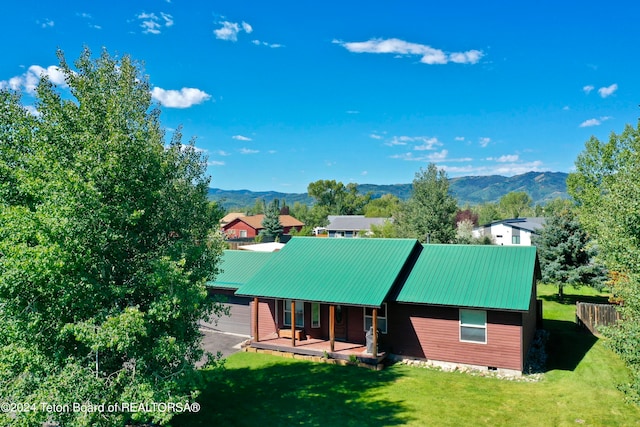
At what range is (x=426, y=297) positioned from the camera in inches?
669

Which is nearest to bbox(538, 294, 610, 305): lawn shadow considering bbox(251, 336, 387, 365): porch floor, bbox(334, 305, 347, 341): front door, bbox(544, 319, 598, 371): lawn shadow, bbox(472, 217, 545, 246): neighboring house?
bbox(544, 319, 598, 371): lawn shadow

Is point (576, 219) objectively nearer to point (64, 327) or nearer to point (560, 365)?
point (560, 365)

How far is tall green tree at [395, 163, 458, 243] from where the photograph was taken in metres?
38.5

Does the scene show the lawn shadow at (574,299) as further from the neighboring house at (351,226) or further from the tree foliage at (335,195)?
the tree foliage at (335,195)

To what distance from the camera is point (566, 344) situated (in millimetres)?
19656

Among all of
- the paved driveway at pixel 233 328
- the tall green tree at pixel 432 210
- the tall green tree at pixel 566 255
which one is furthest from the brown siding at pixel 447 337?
the tall green tree at pixel 432 210

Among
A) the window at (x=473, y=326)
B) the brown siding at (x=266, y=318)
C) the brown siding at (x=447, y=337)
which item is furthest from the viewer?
the brown siding at (x=266, y=318)

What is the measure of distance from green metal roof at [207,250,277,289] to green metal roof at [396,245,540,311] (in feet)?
26.3

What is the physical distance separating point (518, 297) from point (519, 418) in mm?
4728

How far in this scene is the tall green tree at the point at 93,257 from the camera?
812 centimetres

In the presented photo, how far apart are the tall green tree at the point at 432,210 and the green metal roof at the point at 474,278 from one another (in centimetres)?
1887

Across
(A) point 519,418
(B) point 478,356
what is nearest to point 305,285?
(B) point 478,356

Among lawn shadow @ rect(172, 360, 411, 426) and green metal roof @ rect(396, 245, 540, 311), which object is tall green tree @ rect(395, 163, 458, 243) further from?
lawn shadow @ rect(172, 360, 411, 426)

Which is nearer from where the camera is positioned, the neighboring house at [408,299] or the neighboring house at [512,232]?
the neighboring house at [408,299]
